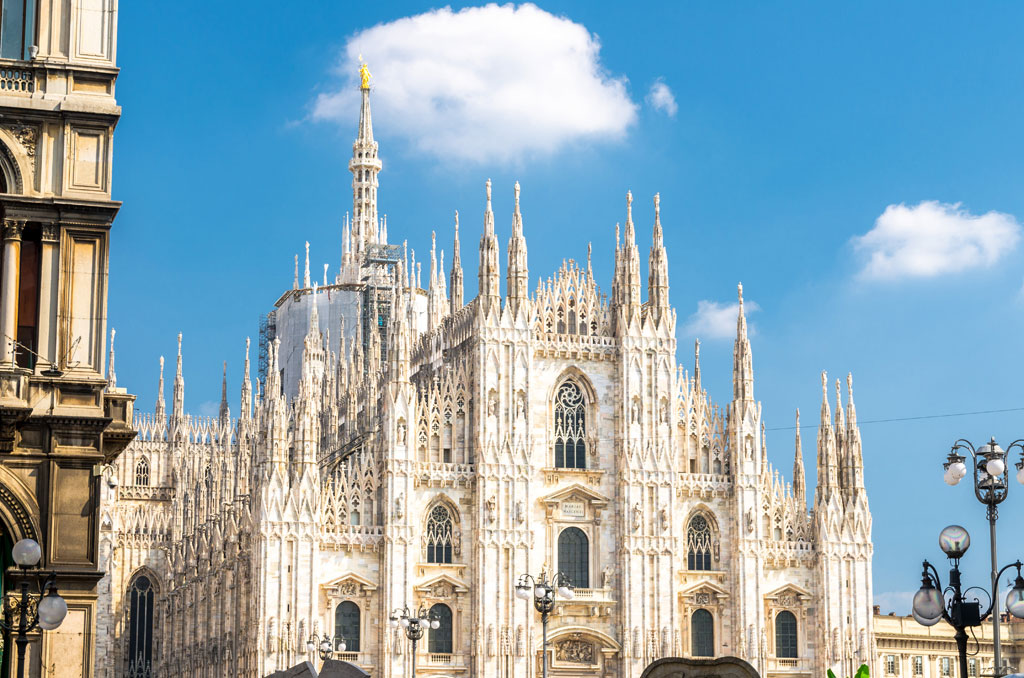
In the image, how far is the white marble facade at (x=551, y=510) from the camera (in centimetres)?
6488

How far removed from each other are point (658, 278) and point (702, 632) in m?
14.1

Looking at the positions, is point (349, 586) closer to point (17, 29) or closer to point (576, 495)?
point (576, 495)

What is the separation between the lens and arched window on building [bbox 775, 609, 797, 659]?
228ft

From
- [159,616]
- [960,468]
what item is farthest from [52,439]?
[159,616]

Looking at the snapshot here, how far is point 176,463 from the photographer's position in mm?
97438

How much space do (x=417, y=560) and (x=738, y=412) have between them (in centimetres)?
1417

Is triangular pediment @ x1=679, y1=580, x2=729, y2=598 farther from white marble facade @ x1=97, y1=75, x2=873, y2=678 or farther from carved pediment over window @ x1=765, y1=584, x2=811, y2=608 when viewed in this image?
carved pediment over window @ x1=765, y1=584, x2=811, y2=608

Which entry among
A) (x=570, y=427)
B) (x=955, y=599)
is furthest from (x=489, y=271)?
(x=955, y=599)

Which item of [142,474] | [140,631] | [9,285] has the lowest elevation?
[140,631]

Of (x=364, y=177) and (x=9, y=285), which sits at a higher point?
(x=364, y=177)

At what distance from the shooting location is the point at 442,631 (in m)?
66.1

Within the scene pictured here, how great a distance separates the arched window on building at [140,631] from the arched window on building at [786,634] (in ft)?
130

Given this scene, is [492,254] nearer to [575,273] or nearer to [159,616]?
[575,273]

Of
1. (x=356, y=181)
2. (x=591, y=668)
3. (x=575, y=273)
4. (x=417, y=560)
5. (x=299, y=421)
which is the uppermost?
(x=356, y=181)
